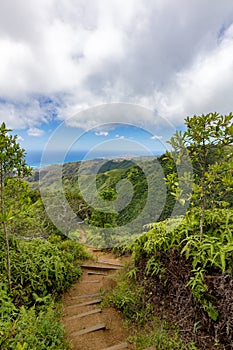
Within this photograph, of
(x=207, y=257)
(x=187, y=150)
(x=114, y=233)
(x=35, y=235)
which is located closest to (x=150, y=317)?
(x=207, y=257)

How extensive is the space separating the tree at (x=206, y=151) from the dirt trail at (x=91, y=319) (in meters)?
2.02

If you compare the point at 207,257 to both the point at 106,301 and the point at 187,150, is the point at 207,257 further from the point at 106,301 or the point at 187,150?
the point at 106,301

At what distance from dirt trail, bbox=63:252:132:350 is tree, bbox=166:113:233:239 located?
2020 mm

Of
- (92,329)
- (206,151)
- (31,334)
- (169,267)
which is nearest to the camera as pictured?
(31,334)

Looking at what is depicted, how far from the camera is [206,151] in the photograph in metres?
3.09

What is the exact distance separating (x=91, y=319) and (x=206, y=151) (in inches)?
130

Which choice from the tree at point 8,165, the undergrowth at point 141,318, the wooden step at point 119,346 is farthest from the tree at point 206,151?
the tree at point 8,165

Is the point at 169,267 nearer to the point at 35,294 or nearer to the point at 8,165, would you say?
the point at 35,294

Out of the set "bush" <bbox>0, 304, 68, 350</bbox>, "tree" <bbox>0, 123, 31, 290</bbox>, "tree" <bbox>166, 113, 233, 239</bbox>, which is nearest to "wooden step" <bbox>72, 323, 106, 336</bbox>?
"bush" <bbox>0, 304, 68, 350</bbox>

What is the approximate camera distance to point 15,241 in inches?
167

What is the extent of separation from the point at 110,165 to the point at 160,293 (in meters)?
6.96

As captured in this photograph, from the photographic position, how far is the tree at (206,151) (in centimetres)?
288

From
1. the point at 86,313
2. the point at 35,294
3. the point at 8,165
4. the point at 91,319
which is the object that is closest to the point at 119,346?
the point at 91,319

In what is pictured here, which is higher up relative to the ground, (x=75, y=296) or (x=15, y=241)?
(x=15, y=241)
